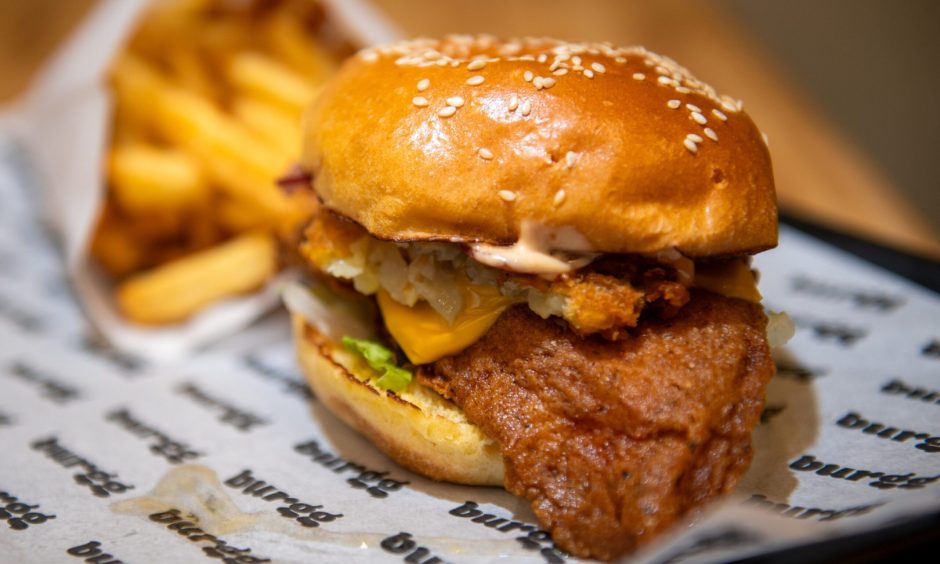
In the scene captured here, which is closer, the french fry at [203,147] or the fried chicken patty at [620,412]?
the fried chicken patty at [620,412]

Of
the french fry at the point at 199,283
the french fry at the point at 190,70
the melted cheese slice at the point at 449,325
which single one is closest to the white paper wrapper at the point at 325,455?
the french fry at the point at 199,283

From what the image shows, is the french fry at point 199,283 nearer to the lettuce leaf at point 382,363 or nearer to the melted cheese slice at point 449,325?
the lettuce leaf at point 382,363

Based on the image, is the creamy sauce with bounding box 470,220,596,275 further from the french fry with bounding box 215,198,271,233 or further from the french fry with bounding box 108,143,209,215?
the french fry with bounding box 108,143,209,215

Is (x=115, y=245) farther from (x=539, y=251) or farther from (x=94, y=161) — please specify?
(x=539, y=251)

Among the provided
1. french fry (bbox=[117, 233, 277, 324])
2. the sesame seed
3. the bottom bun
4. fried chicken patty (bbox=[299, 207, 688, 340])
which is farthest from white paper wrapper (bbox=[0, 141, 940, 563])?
the sesame seed

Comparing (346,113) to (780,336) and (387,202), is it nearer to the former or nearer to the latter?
(387,202)

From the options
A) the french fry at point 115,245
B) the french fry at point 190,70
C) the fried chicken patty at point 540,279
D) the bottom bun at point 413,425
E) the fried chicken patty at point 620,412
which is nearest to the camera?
the fried chicken patty at point 620,412
